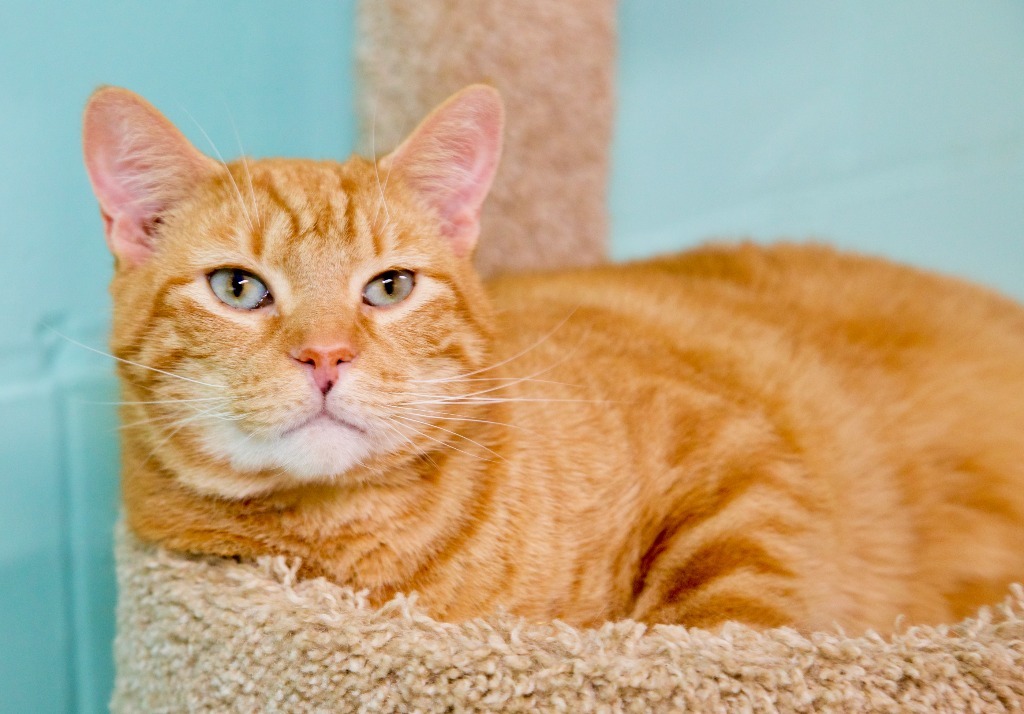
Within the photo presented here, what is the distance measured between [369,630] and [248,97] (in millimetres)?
1442

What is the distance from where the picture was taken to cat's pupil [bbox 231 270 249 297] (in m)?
1.32

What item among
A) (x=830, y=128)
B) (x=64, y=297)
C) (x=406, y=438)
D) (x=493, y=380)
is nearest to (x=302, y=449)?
(x=406, y=438)

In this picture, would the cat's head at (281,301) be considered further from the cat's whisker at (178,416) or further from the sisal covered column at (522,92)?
the sisal covered column at (522,92)

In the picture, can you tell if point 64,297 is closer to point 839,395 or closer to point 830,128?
point 839,395

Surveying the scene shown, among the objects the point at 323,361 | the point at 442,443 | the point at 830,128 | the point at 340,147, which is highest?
the point at 830,128

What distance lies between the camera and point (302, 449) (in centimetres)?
120

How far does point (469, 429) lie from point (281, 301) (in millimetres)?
383

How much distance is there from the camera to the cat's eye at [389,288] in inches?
53.7

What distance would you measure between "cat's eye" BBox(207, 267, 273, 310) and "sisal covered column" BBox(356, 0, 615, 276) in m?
1.01

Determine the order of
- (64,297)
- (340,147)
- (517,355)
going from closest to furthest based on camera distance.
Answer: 1. (517,355)
2. (64,297)
3. (340,147)

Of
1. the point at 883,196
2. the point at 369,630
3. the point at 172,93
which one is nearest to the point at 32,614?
the point at 369,630

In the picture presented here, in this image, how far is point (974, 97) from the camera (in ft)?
9.38

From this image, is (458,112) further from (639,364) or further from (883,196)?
(883,196)

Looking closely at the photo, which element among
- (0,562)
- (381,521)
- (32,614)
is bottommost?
(32,614)
